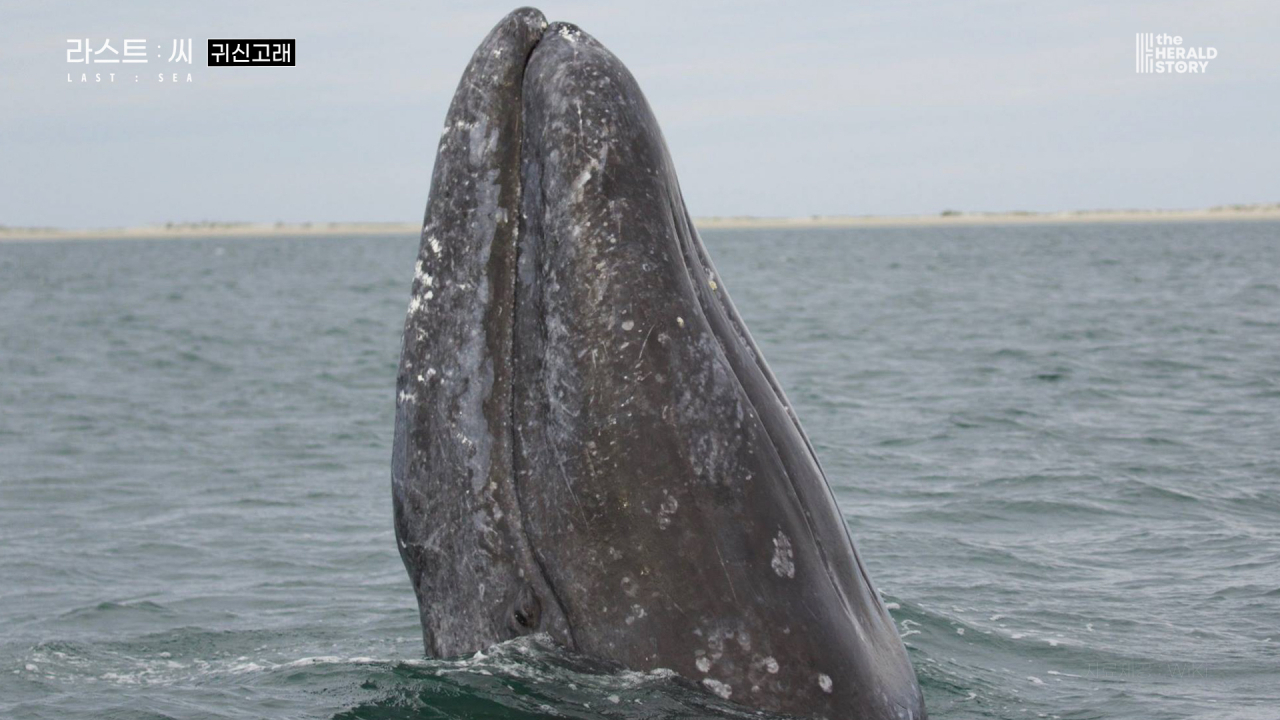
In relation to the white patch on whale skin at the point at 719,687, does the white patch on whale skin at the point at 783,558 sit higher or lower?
higher

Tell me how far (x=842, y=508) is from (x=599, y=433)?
6496 millimetres

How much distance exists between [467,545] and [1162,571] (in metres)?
4.88

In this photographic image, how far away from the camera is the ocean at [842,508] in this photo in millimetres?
5449

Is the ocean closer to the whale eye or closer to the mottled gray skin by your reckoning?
A: the whale eye

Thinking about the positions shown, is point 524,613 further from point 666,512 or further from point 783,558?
point 783,558

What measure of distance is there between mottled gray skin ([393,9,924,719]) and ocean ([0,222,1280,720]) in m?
0.22

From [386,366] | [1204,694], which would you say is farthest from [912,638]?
[386,366]

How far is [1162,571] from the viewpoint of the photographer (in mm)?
7637

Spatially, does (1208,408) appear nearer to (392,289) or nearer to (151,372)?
(151,372)

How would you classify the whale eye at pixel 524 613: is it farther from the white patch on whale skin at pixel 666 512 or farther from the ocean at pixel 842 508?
the white patch on whale skin at pixel 666 512

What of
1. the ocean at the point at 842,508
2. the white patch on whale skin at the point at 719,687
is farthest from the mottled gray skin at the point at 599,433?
the ocean at the point at 842,508

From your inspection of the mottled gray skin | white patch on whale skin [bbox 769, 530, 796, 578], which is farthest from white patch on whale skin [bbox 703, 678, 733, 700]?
white patch on whale skin [bbox 769, 530, 796, 578]

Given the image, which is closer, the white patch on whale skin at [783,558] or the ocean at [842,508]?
the white patch on whale skin at [783,558]

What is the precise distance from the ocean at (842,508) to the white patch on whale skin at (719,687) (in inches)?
1.8
